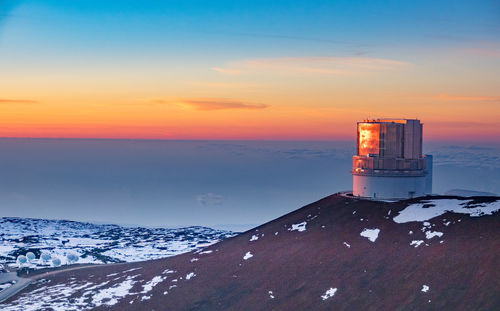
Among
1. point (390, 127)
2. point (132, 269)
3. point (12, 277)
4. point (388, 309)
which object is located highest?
point (390, 127)

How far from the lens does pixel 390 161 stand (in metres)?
96.5

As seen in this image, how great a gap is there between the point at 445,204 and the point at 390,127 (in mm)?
17342

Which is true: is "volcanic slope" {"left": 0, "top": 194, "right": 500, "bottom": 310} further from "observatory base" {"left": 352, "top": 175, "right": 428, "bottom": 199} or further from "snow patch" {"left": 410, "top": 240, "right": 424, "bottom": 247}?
"observatory base" {"left": 352, "top": 175, "right": 428, "bottom": 199}

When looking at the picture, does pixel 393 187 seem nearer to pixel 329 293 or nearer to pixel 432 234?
pixel 432 234

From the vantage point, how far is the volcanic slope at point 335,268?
221 ft

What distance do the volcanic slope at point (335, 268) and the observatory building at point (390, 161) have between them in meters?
3.93

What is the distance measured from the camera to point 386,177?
9606 centimetres

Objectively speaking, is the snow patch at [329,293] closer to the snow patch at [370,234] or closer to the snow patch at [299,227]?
the snow patch at [370,234]

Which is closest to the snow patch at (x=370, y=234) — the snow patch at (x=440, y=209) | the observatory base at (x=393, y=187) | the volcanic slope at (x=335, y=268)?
the volcanic slope at (x=335, y=268)

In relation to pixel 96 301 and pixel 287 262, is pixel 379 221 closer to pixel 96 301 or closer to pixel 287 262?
pixel 287 262

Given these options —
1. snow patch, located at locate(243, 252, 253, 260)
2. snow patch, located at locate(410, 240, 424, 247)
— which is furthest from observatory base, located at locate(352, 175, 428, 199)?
snow patch, located at locate(243, 252, 253, 260)

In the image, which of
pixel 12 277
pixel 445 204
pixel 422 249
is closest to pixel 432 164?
pixel 445 204

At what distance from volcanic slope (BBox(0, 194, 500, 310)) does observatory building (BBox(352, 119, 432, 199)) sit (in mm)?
3926

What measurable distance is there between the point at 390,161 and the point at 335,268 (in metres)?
25.2
